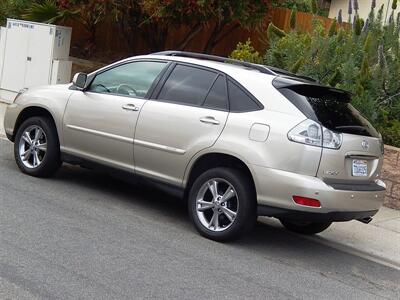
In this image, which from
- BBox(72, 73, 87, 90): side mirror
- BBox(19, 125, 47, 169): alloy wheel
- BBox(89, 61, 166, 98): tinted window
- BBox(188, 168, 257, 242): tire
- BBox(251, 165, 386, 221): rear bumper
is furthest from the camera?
BBox(19, 125, 47, 169): alloy wheel

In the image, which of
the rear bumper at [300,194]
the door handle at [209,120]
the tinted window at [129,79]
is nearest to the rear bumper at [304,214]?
the rear bumper at [300,194]

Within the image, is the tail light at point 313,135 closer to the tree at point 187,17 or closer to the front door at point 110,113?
the front door at point 110,113

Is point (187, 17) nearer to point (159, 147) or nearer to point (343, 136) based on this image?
point (159, 147)

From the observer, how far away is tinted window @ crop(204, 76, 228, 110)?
6.44 m

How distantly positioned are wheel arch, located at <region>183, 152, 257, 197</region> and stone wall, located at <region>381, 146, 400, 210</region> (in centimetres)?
351

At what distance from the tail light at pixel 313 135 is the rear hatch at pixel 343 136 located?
58 mm

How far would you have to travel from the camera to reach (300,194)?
19.0 ft

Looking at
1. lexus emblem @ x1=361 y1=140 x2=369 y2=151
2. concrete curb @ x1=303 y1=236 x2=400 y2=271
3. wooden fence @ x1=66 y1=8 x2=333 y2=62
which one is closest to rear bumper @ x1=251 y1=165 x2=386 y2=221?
lexus emblem @ x1=361 y1=140 x2=369 y2=151

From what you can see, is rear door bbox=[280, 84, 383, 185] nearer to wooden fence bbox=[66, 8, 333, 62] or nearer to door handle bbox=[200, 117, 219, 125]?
door handle bbox=[200, 117, 219, 125]

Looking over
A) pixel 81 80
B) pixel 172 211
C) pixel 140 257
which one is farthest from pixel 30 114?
pixel 140 257

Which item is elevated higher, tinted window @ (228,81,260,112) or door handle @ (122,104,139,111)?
tinted window @ (228,81,260,112)

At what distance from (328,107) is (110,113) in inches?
92.4

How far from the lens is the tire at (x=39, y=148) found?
7.66m

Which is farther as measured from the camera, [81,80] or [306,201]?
[81,80]
